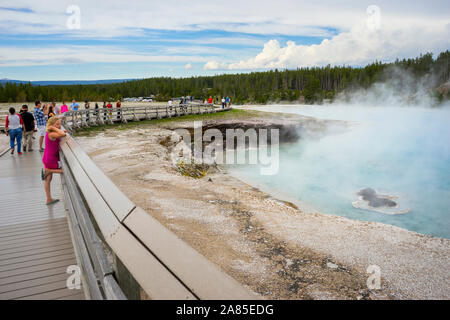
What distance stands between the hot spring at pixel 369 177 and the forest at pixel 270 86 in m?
51.7

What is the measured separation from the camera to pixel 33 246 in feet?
13.5

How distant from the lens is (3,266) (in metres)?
3.62

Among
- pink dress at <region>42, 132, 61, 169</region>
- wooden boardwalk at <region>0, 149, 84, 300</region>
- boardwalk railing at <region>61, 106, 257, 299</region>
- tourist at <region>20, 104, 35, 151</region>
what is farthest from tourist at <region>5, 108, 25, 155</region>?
boardwalk railing at <region>61, 106, 257, 299</region>

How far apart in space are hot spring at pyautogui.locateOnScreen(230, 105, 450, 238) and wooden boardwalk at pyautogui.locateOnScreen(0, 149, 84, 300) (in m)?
9.84

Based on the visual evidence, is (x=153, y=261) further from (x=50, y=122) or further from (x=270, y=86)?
(x=270, y=86)

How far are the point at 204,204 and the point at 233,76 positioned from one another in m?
120

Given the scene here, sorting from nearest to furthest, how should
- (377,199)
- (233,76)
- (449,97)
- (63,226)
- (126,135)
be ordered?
(63,226) → (377,199) → (126,135) → (449,97) → (233,76)

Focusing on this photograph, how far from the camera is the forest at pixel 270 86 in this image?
76288mm

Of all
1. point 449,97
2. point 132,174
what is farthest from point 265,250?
point 449,97

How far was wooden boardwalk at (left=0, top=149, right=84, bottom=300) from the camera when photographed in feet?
10.4

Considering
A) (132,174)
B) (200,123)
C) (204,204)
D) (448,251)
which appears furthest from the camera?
(200,123)

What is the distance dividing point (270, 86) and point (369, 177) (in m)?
90.6
